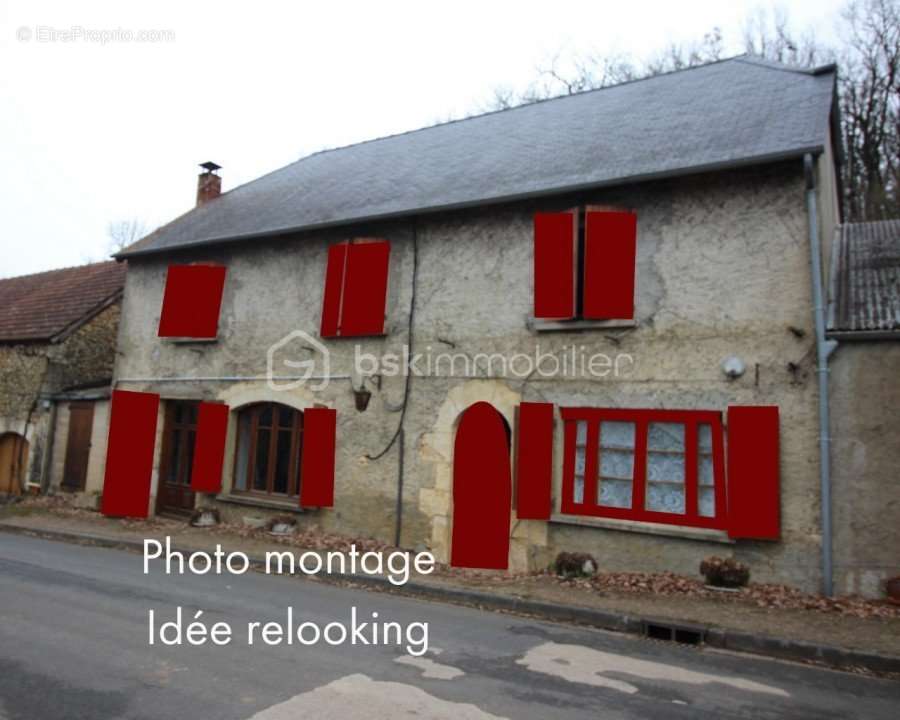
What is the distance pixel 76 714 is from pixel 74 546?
7.26 metres

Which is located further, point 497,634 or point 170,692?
point 497,634

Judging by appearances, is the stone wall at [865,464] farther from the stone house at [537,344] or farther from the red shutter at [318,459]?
the red shutter at [318,459]

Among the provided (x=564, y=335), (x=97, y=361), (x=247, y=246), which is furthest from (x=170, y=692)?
(x=97, y=361)

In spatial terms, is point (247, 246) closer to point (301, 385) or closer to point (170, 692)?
point (301, 385)

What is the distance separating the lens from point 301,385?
34.9 feet

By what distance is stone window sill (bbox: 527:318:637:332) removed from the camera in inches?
320

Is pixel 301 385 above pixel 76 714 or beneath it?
above

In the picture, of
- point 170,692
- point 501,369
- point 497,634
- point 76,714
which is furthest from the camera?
point 501,369

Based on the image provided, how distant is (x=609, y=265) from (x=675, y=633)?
4247 mm

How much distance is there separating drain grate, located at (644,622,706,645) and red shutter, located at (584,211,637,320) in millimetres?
3560

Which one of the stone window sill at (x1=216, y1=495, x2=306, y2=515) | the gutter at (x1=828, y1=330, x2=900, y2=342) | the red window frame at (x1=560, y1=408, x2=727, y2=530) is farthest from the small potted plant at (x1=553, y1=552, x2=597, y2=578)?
the stone window sill at (x1=216, y1=495, x2=306, y2=515)

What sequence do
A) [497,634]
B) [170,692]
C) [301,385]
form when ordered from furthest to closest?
1. [301,385]
2. [497,634]
3. [170,692]

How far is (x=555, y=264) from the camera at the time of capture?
8.49 meters

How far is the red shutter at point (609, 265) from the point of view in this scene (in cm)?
805
